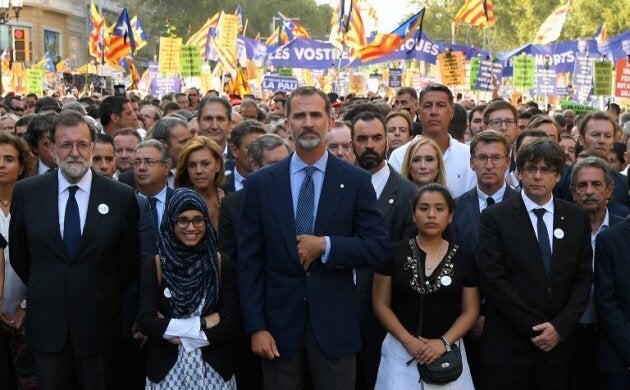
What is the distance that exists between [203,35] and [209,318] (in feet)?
79.3

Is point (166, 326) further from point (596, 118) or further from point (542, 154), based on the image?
point (596, 118)

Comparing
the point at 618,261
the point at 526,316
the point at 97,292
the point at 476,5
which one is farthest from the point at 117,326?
the point at 476,5

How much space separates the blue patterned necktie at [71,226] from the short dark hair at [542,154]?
2880 mm

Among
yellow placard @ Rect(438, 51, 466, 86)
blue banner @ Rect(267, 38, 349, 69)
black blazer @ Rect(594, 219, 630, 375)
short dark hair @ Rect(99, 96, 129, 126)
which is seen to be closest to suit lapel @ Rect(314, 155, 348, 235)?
black blazer @ Rect(594, 219, 630, 375)

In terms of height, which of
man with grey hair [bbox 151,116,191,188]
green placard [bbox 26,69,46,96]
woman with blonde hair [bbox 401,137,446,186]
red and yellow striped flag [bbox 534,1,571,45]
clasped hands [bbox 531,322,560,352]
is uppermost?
red and yellow striped flag [bbox 534,1,571,45]

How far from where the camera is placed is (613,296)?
612cm

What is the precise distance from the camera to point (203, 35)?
95.4ft

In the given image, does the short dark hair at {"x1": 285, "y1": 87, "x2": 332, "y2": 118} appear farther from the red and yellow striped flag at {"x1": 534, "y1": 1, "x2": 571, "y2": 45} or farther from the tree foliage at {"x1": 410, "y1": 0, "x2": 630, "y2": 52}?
the tree foliage at {"x1": 410, "y1": 0, "x2": 630, "y2": 52}

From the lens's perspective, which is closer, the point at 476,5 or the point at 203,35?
the point at 476,5

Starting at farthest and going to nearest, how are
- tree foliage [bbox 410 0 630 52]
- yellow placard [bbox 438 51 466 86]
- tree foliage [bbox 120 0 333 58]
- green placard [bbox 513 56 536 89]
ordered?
tree foliage [bbox 120 0 333 58] < tree foliage [bbox 410 0 630 52] < green placard [bbox 513 56 536 89] < yellow placard [bbox 438 51 466 86]

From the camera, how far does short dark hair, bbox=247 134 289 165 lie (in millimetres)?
7117

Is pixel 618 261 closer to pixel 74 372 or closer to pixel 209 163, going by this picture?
pixel 209 163

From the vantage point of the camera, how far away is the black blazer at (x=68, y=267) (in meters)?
5.92

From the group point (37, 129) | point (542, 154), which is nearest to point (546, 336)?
point (542, 154)
